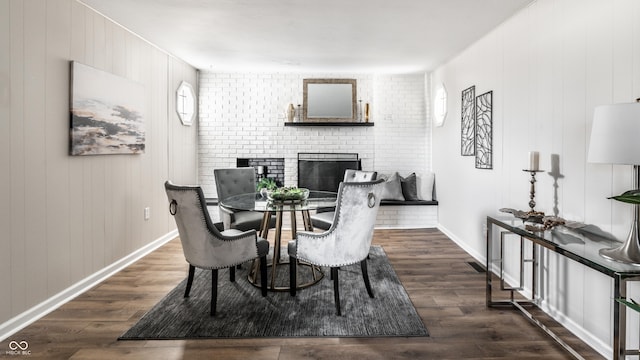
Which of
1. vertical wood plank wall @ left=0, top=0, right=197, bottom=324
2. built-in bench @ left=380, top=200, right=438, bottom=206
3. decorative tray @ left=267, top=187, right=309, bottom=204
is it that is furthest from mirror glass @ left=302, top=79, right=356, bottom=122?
decorative tray @ left=267, top=187, right=309, bottom=204

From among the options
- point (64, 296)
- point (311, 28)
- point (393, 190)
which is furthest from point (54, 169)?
point (393, 190)

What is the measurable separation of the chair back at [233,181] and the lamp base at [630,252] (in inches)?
135

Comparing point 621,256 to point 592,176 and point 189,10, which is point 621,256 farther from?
point 189,10

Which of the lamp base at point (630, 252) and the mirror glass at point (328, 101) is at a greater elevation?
the mirror glass at point (328, 101)

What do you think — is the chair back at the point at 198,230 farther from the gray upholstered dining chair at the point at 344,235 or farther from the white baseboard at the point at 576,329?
the white baseboard at the point at 576,329

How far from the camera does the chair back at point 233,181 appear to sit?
13.3 ft

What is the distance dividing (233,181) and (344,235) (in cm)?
213

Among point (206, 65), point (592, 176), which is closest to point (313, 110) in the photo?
point (206, 65)

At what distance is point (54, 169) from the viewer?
104 inches

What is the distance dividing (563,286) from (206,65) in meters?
4.87

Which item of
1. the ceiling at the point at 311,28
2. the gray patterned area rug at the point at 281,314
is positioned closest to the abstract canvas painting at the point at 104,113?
the ceiling at the point at 311,28

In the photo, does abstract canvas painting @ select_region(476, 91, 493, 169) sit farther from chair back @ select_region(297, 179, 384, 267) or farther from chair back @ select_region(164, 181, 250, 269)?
chair back @ select_region(164, 181, 250, 269)

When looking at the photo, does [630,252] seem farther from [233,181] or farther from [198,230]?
[233,181]

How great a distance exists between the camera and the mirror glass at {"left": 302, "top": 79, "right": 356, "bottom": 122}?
5609mm
